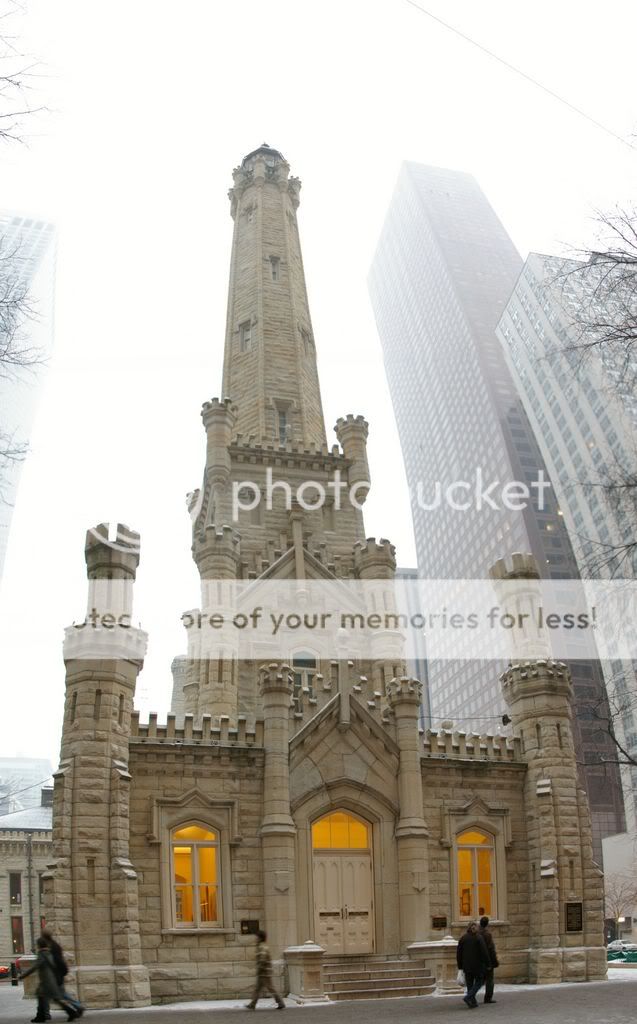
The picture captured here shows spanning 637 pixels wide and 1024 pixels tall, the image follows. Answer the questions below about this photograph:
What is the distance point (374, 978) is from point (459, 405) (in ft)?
426

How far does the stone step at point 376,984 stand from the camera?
72.2 feet

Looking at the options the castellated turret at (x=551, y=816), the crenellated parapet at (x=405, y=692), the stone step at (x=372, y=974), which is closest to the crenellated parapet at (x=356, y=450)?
the castellated turret at (x=551, y=816)

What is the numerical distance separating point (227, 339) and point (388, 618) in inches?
660

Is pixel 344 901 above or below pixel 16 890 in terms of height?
above

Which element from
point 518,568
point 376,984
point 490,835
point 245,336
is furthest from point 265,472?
point 376,984

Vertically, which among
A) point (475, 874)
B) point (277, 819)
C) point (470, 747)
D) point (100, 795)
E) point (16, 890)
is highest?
point (470, 747)

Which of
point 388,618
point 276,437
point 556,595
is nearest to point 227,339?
point 276,437

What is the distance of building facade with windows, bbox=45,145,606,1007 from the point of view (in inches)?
876

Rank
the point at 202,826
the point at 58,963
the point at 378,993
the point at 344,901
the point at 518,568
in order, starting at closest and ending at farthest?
the point at 58,963 → the point at 378,993 → the point at 202,826 → the point at 344,901 → the point at 518,568

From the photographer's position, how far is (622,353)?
15.2m

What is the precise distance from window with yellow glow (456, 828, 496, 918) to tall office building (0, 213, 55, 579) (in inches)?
616

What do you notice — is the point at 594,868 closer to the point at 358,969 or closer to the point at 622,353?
the point at 358,969

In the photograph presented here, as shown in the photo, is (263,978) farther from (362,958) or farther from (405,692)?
(405,692)

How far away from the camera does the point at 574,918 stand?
25.1 m
